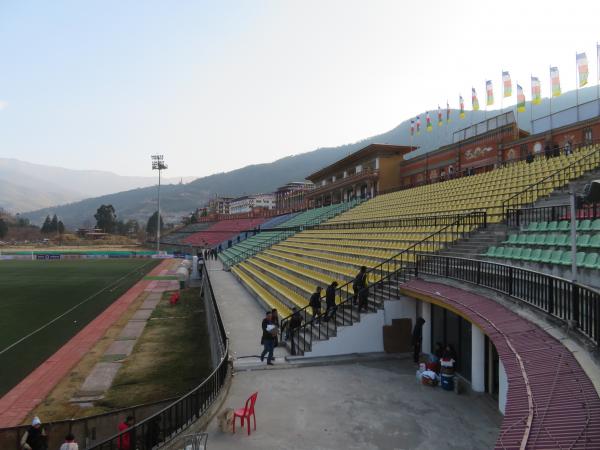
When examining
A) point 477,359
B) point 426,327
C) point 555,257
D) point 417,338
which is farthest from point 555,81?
point 477,359

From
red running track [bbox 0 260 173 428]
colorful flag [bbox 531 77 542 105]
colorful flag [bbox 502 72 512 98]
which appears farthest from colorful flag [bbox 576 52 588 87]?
red running track [bbox 0 260 173 428]

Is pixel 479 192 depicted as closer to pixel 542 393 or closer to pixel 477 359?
pixel 477 359

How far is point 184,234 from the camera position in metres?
101

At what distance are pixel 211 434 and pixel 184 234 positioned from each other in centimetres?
9691

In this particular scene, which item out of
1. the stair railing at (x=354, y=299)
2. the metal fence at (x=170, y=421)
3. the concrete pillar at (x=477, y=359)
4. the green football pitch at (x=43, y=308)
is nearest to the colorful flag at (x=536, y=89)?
the stair railing at (x=354, y=299)

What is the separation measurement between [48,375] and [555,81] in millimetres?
33670

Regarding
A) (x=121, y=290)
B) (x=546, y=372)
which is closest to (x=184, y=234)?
(x=121, y=290)

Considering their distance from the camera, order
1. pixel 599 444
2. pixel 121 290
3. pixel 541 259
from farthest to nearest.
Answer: pixel 121 290 → pixel 541 259 → pixel 599 444

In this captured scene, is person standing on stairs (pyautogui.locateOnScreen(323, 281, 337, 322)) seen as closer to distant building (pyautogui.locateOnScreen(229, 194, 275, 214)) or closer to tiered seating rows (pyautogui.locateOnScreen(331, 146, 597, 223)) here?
tiered seating rows (pyautogui.locateOnScreen(331, 146, 597, 223))

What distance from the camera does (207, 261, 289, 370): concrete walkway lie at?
1230cm

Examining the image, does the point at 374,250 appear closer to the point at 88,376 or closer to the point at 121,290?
the point at 88,376

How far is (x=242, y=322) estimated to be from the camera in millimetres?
17000

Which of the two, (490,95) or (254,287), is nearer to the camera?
(254,287)

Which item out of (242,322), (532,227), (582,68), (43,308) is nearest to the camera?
(532,227)
